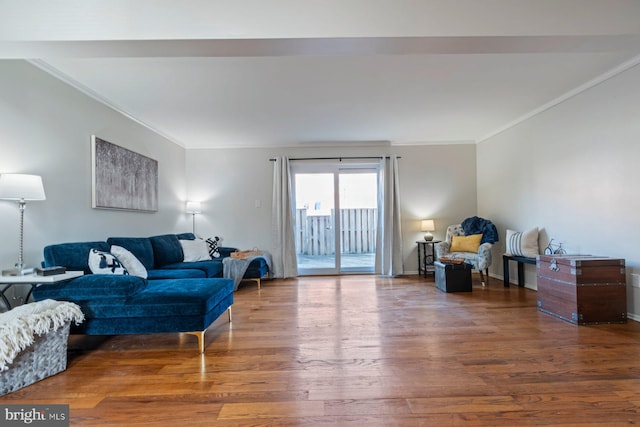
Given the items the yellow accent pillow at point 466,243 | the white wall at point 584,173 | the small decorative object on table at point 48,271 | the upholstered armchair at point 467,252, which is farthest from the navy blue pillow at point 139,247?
the white wall at point 584,173

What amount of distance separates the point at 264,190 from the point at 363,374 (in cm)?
428

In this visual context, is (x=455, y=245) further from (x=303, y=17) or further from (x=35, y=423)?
(x=35, y=423)

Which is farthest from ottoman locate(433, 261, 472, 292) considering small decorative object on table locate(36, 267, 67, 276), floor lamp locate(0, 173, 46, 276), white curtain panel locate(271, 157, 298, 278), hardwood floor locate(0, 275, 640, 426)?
floor lamp locate(0, 173, 46, 276)

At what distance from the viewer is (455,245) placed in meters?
5.24

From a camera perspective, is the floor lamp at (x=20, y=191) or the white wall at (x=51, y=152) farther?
the white wall at (x=51, y=152)

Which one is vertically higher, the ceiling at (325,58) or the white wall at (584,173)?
the ceiling at (325,58)

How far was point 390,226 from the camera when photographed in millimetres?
5711

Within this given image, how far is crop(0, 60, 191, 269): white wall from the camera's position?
2525mm

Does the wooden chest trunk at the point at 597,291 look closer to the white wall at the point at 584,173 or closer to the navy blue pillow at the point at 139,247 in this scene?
the white wall at the point at 584,173

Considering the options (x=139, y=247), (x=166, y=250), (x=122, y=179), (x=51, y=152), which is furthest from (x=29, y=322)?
(x=166, y=250)

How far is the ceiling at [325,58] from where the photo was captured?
1939 mm

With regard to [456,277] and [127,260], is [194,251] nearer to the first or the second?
[127,260]

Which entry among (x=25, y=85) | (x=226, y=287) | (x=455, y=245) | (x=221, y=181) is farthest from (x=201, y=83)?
(x=455, y=245)

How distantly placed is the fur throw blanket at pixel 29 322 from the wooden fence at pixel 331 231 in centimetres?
398
